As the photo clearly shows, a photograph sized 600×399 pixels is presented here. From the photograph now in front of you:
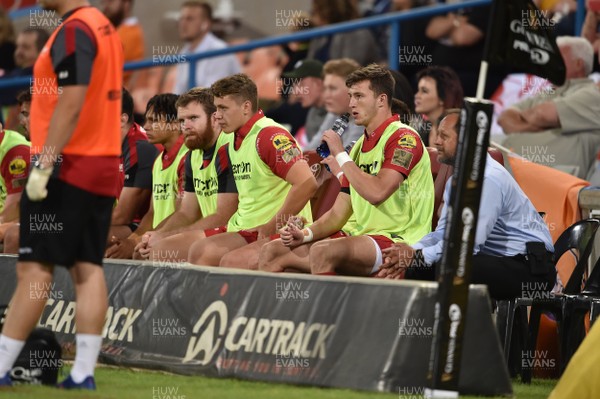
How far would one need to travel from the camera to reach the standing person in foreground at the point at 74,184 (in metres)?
6.30

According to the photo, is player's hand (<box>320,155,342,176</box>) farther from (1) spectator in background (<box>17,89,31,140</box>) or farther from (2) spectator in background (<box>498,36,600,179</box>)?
(1) spectator in background (<box>17,89,31,140</box>)

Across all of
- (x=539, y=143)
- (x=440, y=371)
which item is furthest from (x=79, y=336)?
(x=539, y=143)

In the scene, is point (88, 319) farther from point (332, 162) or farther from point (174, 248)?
point (174, 248)

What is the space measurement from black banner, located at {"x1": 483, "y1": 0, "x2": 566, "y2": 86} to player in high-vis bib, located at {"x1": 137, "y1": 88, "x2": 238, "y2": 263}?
340cm

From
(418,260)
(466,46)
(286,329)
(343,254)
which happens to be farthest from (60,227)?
(466,46)

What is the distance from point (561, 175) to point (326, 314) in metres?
3.22

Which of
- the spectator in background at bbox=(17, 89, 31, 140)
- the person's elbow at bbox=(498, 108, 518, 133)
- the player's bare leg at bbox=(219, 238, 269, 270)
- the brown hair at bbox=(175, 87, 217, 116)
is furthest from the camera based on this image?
the person's elbow at bbox=(498, 108, 518, 133)

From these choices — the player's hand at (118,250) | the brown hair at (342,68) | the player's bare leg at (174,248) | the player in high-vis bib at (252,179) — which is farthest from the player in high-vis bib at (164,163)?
the brown hair at (342,68)

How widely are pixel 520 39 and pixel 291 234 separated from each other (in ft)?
8.23

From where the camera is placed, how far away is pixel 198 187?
378 inches

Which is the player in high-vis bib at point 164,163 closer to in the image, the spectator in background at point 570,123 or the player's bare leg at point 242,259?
the player's bare leg at point 242,259

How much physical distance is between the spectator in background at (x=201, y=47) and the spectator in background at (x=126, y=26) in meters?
1.06

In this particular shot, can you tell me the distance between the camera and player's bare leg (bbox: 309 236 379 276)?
25.9 ft

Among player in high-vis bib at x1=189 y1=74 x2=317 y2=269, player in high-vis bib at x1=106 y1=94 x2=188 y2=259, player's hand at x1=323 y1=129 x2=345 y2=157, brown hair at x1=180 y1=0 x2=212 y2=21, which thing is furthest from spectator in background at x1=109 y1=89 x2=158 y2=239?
brown hair at x1=180 y1=0 x2=212 y2=21
